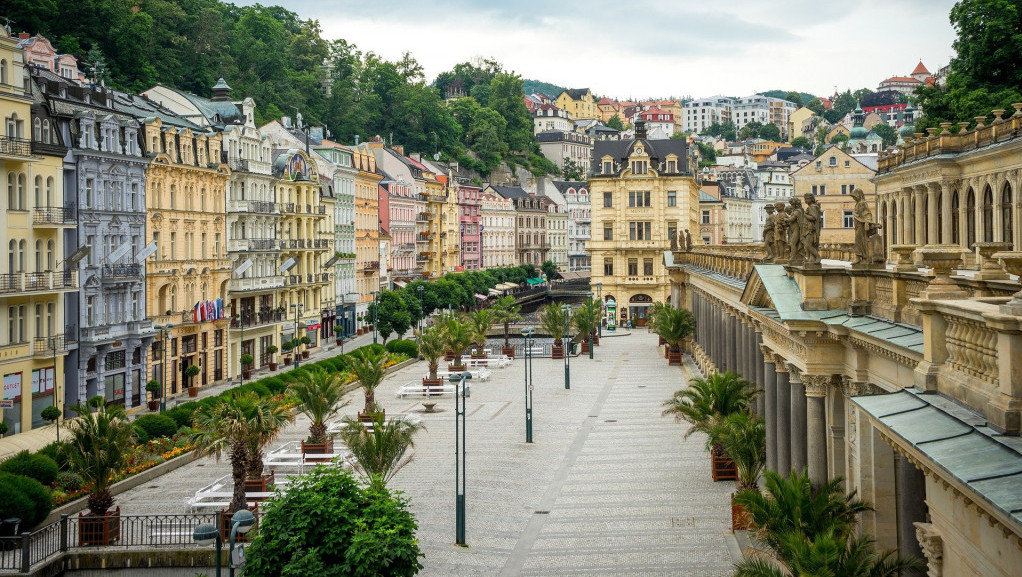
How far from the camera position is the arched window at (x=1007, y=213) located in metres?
41.9

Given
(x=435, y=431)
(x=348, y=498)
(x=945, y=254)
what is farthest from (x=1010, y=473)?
(x=435, y=431)

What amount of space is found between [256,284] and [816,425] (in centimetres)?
5604

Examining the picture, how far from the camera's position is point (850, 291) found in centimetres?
2191

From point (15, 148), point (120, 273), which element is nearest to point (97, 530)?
point (15, 148)

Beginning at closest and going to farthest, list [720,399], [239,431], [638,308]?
[239,431] → [720,399] → [638,308]

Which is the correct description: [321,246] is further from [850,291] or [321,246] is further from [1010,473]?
[1010,473]

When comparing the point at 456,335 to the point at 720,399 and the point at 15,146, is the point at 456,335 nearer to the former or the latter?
the point at 15,146

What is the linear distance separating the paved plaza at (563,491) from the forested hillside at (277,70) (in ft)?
125

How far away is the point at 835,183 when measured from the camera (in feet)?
346

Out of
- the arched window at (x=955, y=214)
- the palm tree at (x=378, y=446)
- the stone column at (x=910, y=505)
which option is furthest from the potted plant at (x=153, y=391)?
the stone column at (x=910, y=505)

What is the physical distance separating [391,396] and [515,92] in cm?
14662

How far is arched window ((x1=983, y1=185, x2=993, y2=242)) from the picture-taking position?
146ft

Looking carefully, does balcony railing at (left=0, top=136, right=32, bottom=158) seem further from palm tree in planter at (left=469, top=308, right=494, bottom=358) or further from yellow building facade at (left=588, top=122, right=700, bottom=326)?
yellow building facade at (left=588, top=122, right=700, bottom=326)

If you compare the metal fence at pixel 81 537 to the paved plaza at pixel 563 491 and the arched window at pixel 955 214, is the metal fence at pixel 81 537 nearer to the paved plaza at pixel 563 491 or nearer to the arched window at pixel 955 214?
the paved plaza at pixel 563 491
